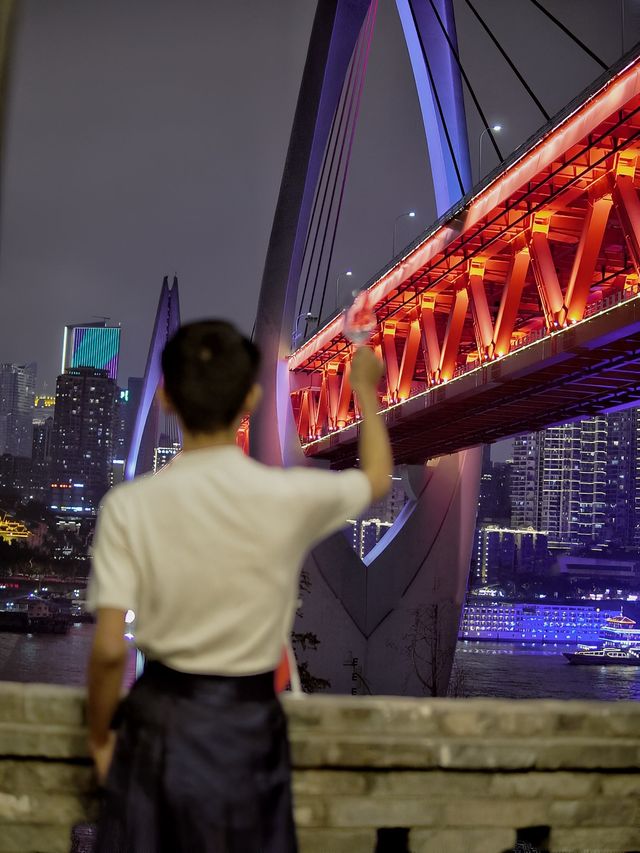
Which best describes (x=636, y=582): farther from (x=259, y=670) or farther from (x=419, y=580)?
(x=259, y=670)

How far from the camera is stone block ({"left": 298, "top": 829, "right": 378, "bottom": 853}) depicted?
2.72m

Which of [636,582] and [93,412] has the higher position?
[93,412]

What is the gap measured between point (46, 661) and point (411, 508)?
83.3 feet

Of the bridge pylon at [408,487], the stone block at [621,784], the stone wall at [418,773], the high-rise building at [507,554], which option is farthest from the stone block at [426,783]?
the high-rise building at [507,554]

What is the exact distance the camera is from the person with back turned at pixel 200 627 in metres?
1.88

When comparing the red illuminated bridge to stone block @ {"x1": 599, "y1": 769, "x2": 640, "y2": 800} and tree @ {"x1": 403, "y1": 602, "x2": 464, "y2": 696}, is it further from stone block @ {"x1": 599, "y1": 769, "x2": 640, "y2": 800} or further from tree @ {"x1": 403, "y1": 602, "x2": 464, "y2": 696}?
stone block @ {"x1": 599, "y1": 769, "x2": 640, "y2": 800}

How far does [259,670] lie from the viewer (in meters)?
1.93

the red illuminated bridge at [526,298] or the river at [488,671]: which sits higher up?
the red illuminated bridge at [526,298]

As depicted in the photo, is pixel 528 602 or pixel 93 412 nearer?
pixel 528 602

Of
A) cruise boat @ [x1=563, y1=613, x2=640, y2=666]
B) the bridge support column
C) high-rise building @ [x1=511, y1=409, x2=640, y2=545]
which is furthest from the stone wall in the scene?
high-rise building @ [x1=511, y1=409, x2=640, y2=545]

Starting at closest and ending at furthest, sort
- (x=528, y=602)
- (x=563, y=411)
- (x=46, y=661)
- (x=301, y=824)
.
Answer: (x=301, y=824) < (x=563, y=411) < (x=46, y=661) < (x=528, y=602)

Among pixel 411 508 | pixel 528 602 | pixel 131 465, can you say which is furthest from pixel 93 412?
pixel 411 508

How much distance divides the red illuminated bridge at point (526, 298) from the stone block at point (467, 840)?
Answer: 12.9 meters

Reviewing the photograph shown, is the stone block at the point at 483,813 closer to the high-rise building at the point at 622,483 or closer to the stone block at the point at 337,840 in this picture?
the stone block at the point at 337,840
